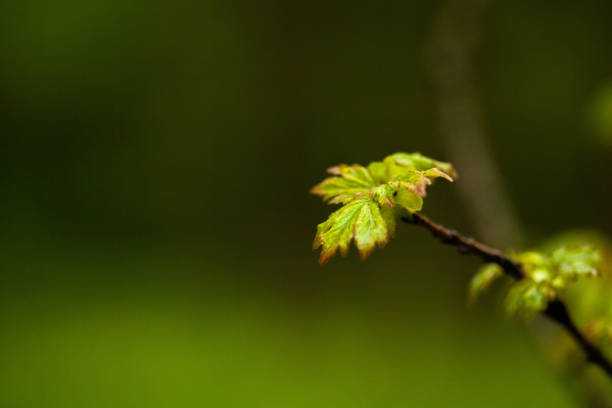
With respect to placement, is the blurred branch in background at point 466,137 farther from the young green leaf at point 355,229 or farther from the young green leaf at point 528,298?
the young green leaf at point 355,229

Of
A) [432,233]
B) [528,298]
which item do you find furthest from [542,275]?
[432,233]

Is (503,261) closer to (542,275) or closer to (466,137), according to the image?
(542,275)

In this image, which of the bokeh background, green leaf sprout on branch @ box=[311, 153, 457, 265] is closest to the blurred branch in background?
the bokeh background

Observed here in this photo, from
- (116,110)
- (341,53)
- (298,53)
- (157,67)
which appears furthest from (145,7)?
(341,53)

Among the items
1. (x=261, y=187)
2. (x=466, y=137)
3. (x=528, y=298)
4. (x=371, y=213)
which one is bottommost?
(x=528, y=298)

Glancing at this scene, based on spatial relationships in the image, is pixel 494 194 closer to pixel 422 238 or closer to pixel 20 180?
pixel 422 238

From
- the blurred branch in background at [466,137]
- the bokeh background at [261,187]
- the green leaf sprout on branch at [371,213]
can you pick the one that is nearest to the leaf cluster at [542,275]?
the green leaf sprout on branch at [371,213]
